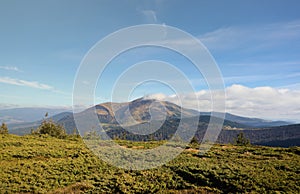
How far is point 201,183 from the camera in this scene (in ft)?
60.1

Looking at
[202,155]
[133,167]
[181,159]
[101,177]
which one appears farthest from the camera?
[202,155]

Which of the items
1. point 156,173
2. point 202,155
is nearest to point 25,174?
point 156,173

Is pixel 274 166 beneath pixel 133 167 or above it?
above

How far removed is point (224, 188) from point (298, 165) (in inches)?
371

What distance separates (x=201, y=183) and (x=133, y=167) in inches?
310

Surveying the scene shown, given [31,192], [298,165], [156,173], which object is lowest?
[31,192]

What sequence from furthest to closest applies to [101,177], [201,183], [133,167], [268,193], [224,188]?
[133,167] → [101,177] → [201,183] → [224,188] → [268,193]

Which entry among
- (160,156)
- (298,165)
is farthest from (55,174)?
(298,165)

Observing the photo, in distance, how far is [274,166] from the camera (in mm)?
21578

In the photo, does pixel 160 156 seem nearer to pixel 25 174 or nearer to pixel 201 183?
pixel 201 183

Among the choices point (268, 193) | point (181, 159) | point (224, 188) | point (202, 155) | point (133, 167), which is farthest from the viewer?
point (202, 155)

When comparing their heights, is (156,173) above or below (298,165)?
below

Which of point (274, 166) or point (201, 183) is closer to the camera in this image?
point (201, 183)

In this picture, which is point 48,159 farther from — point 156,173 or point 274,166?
point 274,166
